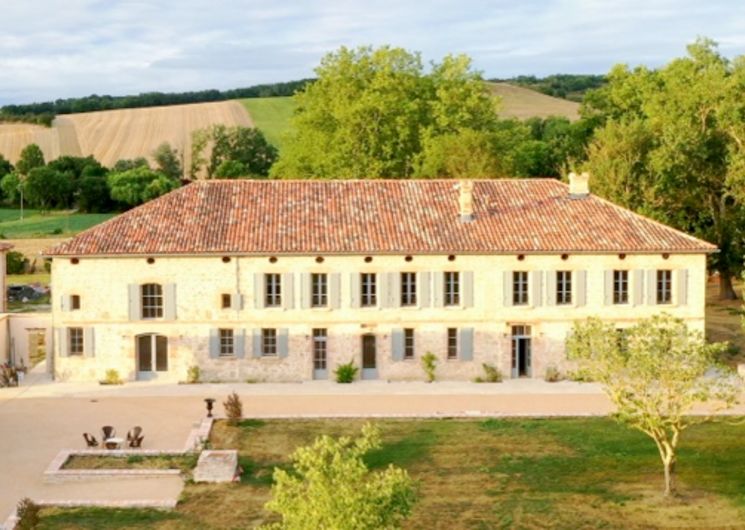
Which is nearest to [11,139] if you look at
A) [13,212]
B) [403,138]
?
[13,212]

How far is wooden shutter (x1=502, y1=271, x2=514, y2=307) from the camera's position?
131 feet

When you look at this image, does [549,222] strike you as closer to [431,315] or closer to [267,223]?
[431,315]

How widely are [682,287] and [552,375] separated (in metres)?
5.55

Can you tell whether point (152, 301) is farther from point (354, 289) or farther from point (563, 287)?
point (563, 287)

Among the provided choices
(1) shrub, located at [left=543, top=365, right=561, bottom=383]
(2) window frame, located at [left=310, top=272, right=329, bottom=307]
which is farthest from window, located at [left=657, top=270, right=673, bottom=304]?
(2) window frame, located at [left=310, top=272, right=329, bottom=307]

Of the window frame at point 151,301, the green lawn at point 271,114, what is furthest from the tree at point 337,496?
the green lawn at point 271,114

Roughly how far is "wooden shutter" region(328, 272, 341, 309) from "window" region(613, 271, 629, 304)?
966cm

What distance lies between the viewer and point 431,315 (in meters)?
39.8

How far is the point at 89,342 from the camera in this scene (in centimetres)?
3956

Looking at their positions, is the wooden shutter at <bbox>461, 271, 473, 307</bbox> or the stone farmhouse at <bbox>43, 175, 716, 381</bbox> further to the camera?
the wooden shutter at <bbox>461, 271, 473, 307</bbox>

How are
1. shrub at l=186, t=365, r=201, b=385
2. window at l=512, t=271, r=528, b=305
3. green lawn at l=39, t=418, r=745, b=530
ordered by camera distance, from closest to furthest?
green lawn at l=39, t=418, r=745, b=530 < shrub at l=186, t=365, r=201, b=385 < window at l=512, t=271, r=528, b=305

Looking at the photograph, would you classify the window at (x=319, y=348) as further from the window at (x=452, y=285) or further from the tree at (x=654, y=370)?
the tree at (x=654, y=370)

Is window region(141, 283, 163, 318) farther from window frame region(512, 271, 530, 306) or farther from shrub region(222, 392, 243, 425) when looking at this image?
window frame region(512, 271, 530, 306)

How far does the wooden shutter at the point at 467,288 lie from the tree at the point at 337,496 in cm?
2271
